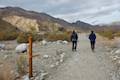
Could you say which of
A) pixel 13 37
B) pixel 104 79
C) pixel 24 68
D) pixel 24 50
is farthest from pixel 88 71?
pixel 13 37

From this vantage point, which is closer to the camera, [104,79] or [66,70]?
[104,79]

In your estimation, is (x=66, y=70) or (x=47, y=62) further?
(x=47, y=62)

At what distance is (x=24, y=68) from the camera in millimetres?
18203

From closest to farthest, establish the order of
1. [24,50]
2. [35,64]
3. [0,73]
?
[0,73]
[35,64]
[24,50]

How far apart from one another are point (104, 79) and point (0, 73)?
4562mm

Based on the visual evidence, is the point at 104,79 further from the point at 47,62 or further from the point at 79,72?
the point at 47,62

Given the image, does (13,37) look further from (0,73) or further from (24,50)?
(0,73)

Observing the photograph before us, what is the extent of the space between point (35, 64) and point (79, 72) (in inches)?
163

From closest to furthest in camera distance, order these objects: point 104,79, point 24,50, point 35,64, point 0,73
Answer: point 0,73
point 104,79
point 35,64
point 24,50

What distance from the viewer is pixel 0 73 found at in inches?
586

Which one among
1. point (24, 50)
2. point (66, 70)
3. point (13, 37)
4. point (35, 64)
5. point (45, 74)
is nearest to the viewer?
point (45, 74)

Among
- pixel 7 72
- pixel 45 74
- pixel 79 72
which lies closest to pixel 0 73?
pixel 7 72

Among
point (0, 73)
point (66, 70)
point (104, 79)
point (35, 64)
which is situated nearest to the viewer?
point (0, 73)

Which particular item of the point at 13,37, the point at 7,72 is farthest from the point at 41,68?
the point at 13,37
